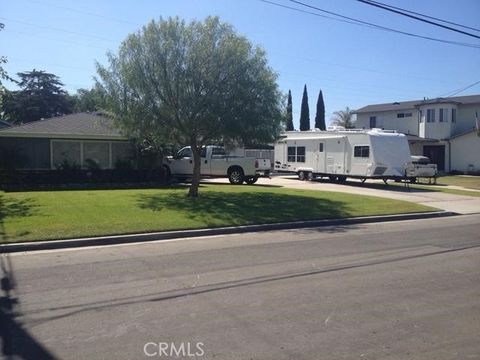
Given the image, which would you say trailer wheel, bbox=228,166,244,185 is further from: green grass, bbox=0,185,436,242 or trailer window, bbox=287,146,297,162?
green grass, bbox=0,185,436,242

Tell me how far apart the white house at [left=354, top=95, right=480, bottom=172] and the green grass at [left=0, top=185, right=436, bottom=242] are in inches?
1085

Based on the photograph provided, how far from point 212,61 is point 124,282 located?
10.6m

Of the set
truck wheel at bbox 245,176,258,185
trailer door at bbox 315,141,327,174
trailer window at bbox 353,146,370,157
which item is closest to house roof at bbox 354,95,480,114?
trailer door at bbox 315,141,327,174

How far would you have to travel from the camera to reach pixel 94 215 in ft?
42.1

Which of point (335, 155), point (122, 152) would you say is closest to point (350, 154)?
point (335, 155)

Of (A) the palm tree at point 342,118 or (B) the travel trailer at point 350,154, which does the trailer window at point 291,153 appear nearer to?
(B) the travel trailer at point 350,154

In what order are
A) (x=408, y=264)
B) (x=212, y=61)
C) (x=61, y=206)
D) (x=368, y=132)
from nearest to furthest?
(x=408, y=264)
(x=61, y=206)
(x=212, y=61)
(x=368, y=132)

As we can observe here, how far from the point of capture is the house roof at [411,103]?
147 ft

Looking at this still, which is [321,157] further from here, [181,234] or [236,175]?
[181,234]

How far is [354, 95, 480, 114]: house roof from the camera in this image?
44.9m

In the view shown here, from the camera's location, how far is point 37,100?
6912 cm

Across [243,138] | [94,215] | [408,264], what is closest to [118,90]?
[243,138]

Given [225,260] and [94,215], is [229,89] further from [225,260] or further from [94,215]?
[225,260]
